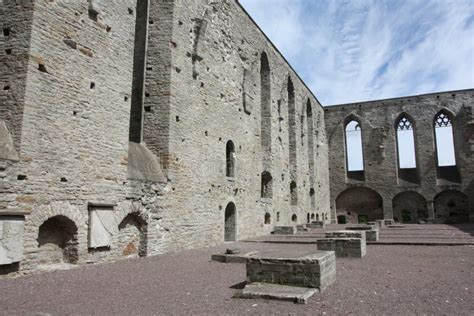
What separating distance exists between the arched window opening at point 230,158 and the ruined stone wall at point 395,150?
16.8m

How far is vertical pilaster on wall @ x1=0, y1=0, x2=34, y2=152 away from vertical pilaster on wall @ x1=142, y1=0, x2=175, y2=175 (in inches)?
149

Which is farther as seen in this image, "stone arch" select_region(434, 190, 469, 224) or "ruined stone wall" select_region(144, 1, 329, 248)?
"stone arch" select_region(434, 190, 469, 224)

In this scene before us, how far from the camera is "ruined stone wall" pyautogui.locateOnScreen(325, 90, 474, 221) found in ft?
85.8

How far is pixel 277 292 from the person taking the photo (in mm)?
4672

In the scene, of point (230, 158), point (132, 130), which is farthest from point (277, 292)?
point (230, 158)

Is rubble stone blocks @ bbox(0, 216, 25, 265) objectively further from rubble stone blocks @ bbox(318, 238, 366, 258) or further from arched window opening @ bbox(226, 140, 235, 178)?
arched window opening @ bbox(226, 140, 235, 178)

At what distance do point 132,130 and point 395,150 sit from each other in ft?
73.4

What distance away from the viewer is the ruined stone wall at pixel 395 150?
26.1 m

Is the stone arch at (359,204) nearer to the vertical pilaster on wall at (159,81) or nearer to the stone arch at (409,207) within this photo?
the stone arch at (409,207)

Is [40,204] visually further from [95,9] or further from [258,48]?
[258,48]

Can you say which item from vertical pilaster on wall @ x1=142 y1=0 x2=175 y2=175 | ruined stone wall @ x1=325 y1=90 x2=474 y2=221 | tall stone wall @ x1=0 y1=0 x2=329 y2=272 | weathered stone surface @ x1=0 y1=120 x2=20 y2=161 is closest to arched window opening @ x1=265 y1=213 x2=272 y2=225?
tall stone wall @ x1=0 y1=0 x2=329 y2=272

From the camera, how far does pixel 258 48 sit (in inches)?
667

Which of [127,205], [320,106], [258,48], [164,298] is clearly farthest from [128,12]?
[320,106]

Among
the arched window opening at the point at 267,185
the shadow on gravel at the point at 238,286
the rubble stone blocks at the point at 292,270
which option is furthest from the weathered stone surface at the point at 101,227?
the arched window opening at the point at 267,185
